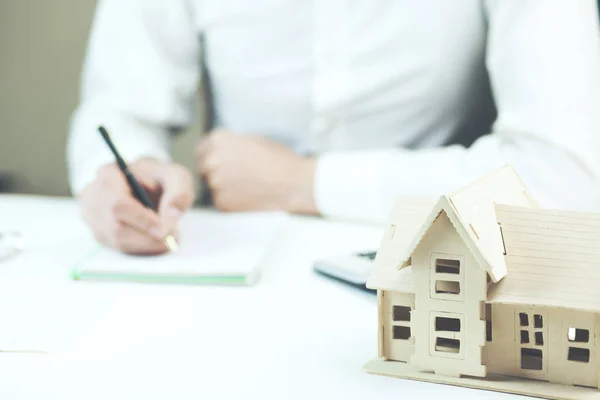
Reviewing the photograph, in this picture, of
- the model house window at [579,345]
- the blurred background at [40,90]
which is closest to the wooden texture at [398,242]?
the model house window at [579,345]

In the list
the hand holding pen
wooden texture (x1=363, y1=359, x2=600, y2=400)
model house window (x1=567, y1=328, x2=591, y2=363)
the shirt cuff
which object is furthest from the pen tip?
model house window (x1=567, y1=328, x2=591, y2=363)

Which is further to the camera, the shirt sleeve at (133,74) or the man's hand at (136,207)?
the shirt sleeve at (133,74)

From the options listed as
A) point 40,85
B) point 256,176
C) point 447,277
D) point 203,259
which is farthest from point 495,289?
point 40,85

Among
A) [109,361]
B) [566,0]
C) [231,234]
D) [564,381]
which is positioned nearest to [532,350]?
[564,381]

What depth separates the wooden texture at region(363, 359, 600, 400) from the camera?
449 millimetres

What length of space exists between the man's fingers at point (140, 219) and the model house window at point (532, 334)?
43cm

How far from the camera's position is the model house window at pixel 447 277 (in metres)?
0.46

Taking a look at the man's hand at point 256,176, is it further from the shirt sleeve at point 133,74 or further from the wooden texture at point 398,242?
the wooden texture at point 398,242

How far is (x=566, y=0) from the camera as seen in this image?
92 centimetres

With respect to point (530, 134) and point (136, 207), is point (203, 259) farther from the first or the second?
point (530, 134)

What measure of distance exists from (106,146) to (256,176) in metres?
0.24

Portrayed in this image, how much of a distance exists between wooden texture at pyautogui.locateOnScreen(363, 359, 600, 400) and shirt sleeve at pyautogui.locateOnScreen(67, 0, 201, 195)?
67cm

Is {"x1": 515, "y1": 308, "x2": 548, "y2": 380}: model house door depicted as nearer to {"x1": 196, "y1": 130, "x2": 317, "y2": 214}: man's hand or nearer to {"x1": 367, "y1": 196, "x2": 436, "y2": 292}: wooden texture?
{"x1": 367, "y1": 196, "x2": 436, "y2": 292}: wooden texture

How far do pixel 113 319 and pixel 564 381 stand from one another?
372mm
